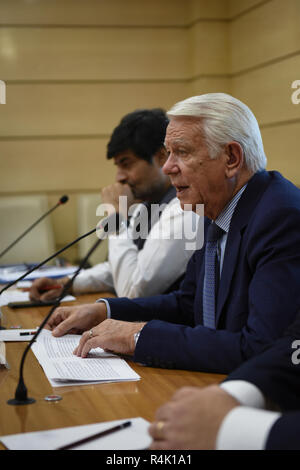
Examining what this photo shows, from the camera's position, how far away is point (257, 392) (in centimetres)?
105

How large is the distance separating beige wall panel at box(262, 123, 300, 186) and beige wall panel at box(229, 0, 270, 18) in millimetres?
966

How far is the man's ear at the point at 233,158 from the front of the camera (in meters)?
1.55

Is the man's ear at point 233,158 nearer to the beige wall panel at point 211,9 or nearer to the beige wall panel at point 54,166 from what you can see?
the beige wall panel at point 54,166

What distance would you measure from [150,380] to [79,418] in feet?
0.84

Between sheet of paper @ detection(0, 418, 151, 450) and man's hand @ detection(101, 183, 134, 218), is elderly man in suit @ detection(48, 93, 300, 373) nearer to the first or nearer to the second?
sheet of paper @ detection(0, 418, 151, 450)

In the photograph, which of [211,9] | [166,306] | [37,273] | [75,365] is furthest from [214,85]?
[75,365]

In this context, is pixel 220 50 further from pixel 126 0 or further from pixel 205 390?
pixel 205 390

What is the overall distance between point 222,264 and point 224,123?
400mm

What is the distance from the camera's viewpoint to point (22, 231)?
4.25 meters

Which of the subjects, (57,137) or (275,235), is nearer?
(275,235)

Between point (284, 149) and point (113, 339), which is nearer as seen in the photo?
point (113, 339)

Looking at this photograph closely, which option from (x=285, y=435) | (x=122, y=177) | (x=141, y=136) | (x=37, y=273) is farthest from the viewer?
(x=37, y=273)

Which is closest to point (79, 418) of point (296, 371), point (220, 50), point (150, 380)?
point (150, 380)

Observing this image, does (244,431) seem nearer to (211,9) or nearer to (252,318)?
(252,318)
